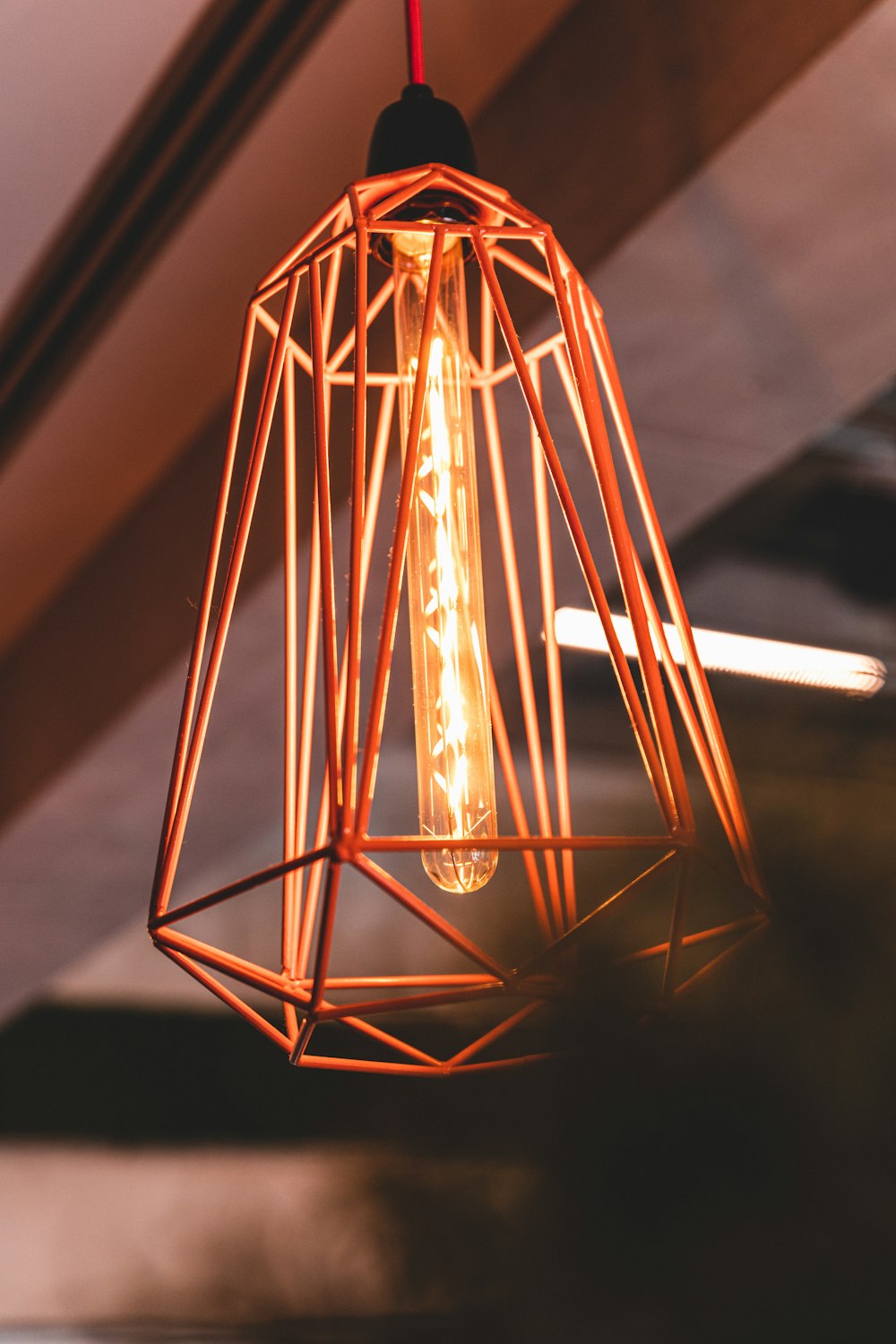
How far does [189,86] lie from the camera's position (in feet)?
2.94

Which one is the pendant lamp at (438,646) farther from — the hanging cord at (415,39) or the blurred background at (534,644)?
the blurred background at (534,644)

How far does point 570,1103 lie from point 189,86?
3.64m

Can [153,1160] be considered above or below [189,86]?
below

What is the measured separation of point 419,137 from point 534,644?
4.61 feet

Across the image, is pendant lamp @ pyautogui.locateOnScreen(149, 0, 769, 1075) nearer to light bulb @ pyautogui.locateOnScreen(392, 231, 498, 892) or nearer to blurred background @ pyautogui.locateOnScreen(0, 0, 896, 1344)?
light bulb @ pyautogui.locateOnScreen(392, 231, 498, 892)

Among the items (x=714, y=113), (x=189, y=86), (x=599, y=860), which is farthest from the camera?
(x=599, y=860)

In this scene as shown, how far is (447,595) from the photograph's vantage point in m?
0.42

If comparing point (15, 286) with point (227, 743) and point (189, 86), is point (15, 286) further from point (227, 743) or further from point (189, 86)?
point (227, 743)

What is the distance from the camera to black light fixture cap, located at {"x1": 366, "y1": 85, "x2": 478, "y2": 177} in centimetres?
47

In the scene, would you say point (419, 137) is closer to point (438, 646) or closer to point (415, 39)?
point (415, 39)

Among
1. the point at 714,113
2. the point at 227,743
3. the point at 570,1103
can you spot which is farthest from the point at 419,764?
the point at 570,1103

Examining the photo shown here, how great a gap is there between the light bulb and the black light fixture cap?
4 cm

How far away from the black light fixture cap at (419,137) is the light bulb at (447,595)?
0.13ft


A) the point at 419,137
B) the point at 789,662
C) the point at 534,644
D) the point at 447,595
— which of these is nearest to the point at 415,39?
the point at 419,137
